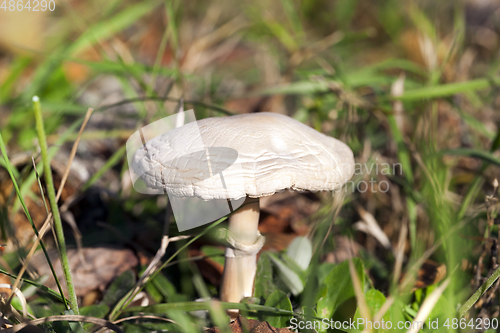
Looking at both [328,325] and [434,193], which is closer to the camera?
[328,325]

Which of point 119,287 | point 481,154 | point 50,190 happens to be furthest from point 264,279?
point 481,154

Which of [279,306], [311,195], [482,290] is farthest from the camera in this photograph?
[311,195]

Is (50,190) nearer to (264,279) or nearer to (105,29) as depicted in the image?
(264,279)

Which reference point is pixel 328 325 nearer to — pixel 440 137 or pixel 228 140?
pixel 228 140

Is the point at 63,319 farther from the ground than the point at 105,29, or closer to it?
closer to it

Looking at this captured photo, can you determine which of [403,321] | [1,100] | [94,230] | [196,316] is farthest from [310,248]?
[1,100]

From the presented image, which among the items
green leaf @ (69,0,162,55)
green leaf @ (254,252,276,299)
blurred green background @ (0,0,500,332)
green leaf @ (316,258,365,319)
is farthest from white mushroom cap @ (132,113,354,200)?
green leaf @ (69,0,162,55)
